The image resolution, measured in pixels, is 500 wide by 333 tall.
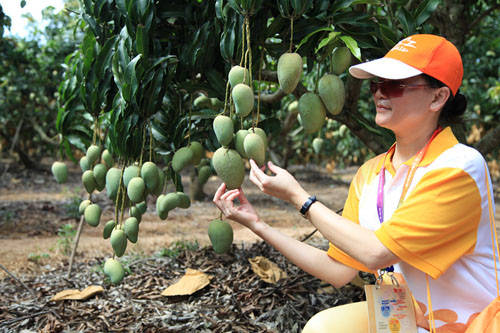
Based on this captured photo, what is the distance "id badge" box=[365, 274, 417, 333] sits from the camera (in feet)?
3.17

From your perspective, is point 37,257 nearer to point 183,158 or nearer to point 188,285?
point 188,285

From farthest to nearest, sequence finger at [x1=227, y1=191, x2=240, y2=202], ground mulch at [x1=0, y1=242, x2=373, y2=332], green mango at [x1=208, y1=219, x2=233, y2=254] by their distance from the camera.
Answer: ground mulch at [x1=0, y1=242, x2=373, y2=332] → green mango at [x1=208, y1=219, x2=233, y2=254] → finger at [x1=227, y1=191, x2=240, y2=202]

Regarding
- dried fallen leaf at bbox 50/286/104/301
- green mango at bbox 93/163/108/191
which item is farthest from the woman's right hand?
dried fallen leaf at bbox 50/286/104/301

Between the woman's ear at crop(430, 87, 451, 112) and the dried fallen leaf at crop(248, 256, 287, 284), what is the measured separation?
1.10 meters

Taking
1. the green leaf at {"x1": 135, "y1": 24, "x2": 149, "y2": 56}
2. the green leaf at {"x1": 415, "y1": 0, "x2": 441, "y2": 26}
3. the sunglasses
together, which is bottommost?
the sunglasses

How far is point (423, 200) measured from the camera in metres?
0.84

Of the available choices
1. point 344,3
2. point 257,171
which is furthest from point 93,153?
point 344,3

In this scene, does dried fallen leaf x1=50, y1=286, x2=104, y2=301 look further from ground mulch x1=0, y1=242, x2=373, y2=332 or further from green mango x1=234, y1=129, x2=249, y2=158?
green mango x1=234, y1=129, x2=249, y2=158

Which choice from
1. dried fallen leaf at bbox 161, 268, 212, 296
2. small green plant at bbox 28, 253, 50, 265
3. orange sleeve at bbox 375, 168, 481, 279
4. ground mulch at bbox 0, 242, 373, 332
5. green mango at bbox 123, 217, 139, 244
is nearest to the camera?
orange sleeve at bbox 375, 168, 481, 279

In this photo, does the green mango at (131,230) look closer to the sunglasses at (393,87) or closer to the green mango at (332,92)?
the green mango at (332,92)

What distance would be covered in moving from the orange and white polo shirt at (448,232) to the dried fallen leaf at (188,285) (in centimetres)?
104

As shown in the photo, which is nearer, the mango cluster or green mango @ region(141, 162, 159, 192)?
the mango cluster

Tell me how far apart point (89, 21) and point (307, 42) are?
0.66 metres

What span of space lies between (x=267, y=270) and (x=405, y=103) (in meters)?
1.17
